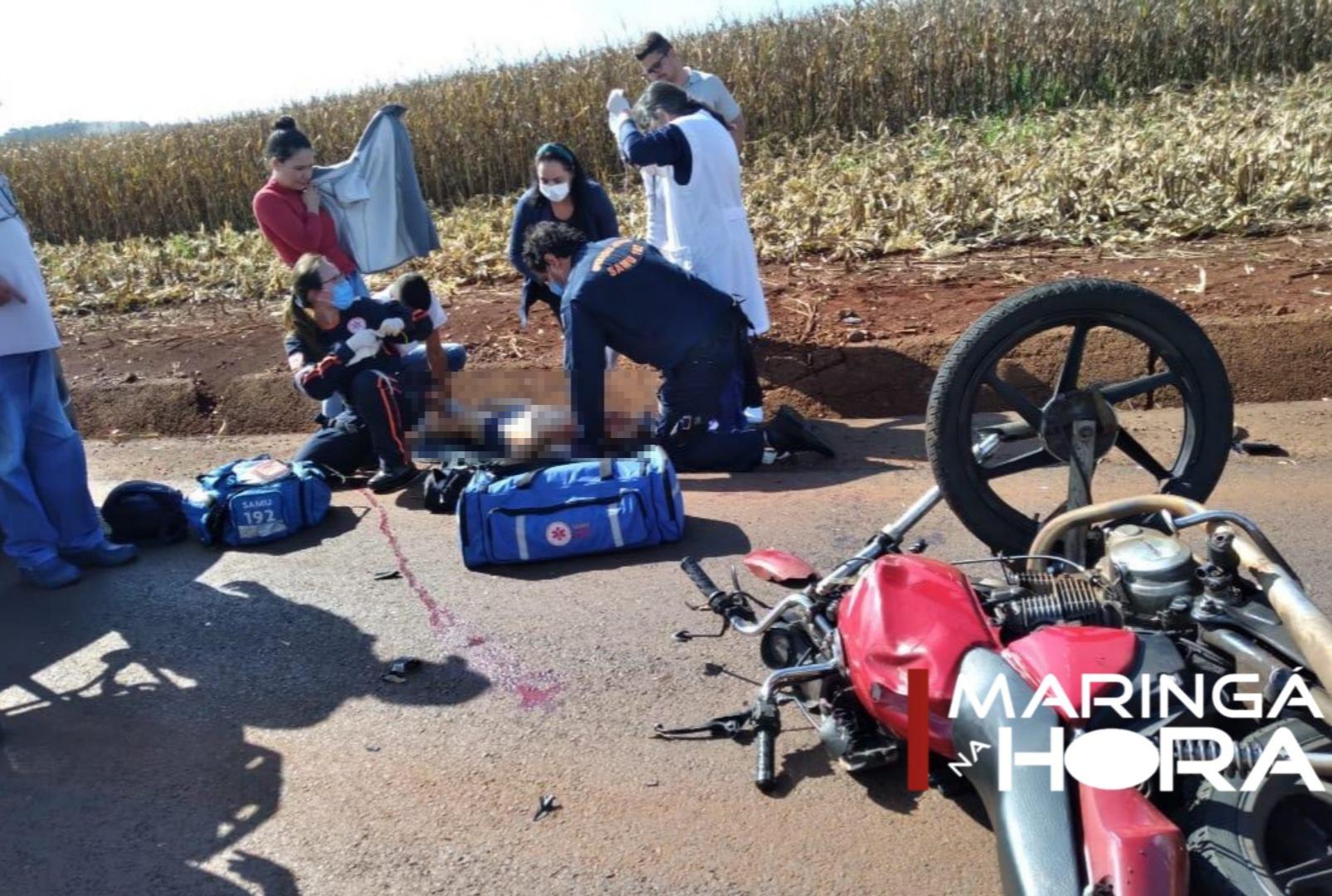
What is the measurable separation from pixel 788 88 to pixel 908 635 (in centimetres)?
1408

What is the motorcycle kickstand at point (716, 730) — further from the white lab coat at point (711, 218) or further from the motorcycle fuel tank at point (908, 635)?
the white lab coat at point (711, 218)

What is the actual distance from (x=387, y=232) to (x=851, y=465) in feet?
12.8

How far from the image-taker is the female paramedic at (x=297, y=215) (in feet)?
23.9

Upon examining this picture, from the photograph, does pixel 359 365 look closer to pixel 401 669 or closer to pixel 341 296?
pixel 341 296

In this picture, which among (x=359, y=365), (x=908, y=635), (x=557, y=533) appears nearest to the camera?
(x=908, y=635)

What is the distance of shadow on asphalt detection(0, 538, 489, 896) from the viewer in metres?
3.45

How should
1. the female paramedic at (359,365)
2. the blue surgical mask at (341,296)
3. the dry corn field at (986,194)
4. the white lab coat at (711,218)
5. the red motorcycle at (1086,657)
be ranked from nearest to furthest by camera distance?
the red motorcycle at (1086,657)
the female paramedic at (359,365)
the blue surgical mask at (341,296)
the white lab coat at (711,218)
the dry corn field at (986,194)

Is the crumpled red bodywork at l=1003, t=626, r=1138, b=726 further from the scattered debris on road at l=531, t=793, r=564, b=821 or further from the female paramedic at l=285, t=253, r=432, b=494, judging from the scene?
the female paramedic at l=285, t=253, r=432, b=494

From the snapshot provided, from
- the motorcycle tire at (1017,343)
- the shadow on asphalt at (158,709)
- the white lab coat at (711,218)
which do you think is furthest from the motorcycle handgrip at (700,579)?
the white lab coat at (711,218)

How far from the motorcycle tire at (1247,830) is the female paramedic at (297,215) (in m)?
5.46

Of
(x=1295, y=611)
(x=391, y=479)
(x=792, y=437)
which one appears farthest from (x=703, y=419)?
(x=1295, y=611)

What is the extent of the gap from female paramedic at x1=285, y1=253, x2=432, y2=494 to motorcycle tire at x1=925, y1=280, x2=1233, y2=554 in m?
3.50

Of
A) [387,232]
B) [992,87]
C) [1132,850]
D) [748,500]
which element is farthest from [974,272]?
[992,87]

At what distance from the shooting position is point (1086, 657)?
2.65m
